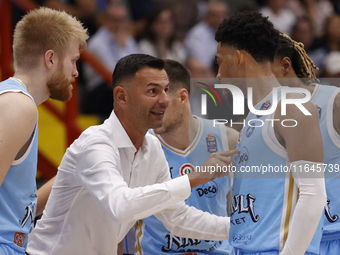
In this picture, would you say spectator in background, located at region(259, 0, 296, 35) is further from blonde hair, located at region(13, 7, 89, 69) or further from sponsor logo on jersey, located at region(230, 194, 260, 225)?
sponsor logo on jersey, located at region(230, 194, 260, 225)

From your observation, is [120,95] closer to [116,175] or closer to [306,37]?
[116,175]

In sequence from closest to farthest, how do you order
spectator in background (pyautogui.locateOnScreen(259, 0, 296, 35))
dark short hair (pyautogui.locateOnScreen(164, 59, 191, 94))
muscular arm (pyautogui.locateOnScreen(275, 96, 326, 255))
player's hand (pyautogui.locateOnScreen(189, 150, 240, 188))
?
muscular arm (pyautogui.locateOnScreen(275, 96, 326, 255)) → player's hand (pyautogui.locateOnScreen(189, 150, 240, 188)) → dark short hair (pyautogui.locateOnScreen(164, 59, 191, 94)) → spectator in background (pyautogui.locateOnScreen(259, 0, 296, 35))

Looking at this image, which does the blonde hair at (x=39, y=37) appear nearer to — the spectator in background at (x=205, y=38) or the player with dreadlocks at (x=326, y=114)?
the player with dreadlocks at (x=326, y=114)

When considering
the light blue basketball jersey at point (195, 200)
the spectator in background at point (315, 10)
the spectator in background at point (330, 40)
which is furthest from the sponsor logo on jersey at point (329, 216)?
the spectator in background at point (315, 10)

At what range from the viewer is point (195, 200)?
12.6ft

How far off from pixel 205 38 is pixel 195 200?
176 inches

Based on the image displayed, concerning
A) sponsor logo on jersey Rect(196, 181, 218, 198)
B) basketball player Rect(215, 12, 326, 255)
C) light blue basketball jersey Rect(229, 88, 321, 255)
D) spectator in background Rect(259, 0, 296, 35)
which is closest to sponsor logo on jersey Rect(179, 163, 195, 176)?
sponsor logo on jersey Rect(196, 181, 218, 198)

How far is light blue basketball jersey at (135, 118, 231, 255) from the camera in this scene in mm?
3791

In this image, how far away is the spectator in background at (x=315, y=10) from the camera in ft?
29.0

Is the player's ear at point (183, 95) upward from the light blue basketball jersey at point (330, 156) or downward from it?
upward

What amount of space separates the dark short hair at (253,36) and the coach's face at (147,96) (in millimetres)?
469

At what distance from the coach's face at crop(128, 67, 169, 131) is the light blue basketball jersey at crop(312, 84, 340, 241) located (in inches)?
37.5

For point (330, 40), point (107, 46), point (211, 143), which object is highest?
point (330, 40)

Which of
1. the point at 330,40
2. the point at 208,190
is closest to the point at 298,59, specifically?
the point at 208,190
